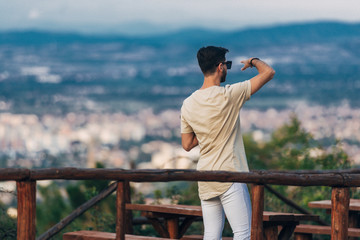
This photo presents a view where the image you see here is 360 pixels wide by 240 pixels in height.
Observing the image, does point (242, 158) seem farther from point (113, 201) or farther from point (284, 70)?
point (284, 70)

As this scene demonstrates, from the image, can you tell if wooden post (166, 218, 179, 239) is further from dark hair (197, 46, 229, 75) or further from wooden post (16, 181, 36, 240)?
dark hair (197, 46, 229, 75)

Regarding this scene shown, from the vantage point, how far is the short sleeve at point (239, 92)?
409 centimetres

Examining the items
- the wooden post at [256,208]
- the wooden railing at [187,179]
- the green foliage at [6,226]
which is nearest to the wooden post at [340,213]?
the wooden railing at [187,179]

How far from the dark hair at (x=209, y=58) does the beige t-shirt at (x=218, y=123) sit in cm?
11

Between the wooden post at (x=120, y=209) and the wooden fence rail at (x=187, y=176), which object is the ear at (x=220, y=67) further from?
the wooden post at (x=120, y=209)

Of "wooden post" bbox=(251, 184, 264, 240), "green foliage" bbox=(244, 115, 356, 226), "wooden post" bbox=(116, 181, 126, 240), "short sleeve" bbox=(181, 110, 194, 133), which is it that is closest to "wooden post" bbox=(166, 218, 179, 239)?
"wooden post" bbox=(116, 181, 126, 240)

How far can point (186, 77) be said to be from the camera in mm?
44219

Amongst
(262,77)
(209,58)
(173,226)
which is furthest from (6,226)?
(262,77)

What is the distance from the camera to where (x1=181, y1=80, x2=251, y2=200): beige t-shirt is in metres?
4.10

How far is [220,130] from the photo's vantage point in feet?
13.5

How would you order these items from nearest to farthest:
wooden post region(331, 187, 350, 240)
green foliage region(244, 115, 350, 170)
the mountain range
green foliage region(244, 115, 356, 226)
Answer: wooden post region(331, 187, 350, 240)
green foliage region(244, 115, 356, 226)
green foliage region(244, 115, 350, 170)
the mountain range

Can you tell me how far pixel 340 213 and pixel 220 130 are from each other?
3.31 feet

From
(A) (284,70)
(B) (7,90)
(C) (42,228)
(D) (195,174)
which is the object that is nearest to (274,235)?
(D) (195,174)

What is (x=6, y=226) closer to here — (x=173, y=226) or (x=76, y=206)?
(x=173, y=226)
